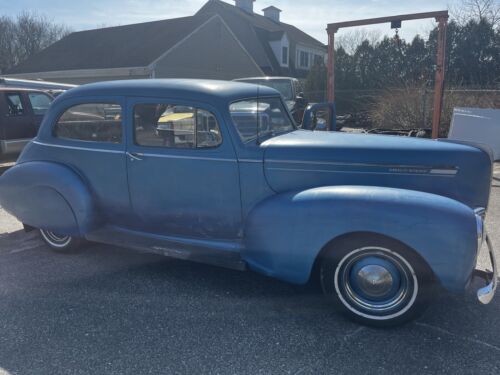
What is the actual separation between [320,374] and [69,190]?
2706mm

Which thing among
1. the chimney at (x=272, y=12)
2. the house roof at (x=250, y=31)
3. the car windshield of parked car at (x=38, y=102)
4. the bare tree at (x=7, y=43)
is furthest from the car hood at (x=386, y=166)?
the bare tree at (x=7, y=43)

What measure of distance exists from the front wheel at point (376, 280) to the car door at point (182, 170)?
916 mm

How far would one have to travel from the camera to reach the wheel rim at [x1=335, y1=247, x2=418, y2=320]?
290cm

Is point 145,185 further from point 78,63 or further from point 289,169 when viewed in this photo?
point 78,63

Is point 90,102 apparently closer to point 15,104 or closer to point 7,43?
point 15,104

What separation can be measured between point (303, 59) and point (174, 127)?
30.4 m

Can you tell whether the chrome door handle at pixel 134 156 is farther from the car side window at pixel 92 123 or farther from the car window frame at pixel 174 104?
the car side window at pixel 92 123

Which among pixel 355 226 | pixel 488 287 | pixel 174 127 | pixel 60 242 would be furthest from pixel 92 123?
pixel 488 287

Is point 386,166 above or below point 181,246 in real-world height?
above

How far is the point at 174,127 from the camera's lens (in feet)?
12.1

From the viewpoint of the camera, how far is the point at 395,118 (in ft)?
41.4

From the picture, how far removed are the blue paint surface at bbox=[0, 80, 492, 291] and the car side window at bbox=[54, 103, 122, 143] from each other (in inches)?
2.6

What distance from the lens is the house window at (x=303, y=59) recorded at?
31734 mm

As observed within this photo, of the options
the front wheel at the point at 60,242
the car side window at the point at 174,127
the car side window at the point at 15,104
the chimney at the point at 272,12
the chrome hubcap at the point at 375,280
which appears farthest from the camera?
the chimney at the point at 272,12
